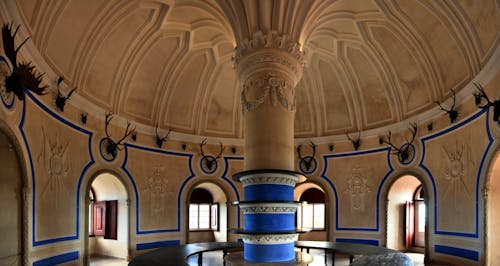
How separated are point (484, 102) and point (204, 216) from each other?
10783 millimetres

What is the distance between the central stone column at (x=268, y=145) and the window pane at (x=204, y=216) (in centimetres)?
876

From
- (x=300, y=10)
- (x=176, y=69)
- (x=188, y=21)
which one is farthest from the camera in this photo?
(x=176, y=69)

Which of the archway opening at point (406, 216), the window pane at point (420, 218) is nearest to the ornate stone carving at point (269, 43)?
the archway opening at point (406, 216)

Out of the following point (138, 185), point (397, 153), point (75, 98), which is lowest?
point (138, 185)

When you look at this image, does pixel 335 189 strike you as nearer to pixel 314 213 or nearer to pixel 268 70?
pixel 314 213

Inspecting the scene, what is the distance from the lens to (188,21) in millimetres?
11430

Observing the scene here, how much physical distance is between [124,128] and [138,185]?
1879 mm

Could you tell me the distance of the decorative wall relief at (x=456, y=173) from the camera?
952cm

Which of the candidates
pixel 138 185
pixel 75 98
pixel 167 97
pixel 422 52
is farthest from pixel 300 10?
pixel 138 185

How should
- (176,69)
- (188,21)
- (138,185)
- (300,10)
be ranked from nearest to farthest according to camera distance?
(300,10), (188,21), (138,185), (176,69)

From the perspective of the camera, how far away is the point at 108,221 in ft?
41.4

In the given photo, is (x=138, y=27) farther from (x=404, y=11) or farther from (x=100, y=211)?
(x=404, y=11)

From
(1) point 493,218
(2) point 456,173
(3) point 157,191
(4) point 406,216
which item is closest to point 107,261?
(3) point 157,191

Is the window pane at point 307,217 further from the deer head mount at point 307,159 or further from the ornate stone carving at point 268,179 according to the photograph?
the ornate stone carving at point 268,179
